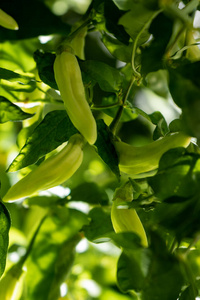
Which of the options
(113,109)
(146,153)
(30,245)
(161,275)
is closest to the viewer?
(161,275)

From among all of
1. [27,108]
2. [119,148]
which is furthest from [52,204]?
[119,148]

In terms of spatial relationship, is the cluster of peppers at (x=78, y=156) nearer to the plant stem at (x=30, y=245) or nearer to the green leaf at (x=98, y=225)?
the green leaf at (x=98, y=225)

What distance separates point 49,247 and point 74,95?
1.16 feet

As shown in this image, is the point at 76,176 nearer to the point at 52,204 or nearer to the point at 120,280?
the point at 52,204

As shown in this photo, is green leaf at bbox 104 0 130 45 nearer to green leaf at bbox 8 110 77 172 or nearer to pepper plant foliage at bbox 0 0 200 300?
pepper plant foliage at bbox 0 0 200 300

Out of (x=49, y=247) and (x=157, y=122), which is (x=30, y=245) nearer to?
(x=49, y=247)

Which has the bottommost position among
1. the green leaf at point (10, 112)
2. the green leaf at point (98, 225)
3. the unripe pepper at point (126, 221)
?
the green leaf at point (98, 225)

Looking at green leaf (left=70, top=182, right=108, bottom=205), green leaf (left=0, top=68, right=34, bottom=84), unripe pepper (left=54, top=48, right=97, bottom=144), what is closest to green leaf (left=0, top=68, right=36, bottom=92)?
green leaf (left=0, top=68, right=34, bottom=84)

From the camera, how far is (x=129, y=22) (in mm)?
491

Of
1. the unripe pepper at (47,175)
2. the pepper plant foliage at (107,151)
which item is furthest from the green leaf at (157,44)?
the unripe pepper at (47,175)

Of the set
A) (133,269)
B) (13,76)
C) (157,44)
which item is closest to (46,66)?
(13,76)

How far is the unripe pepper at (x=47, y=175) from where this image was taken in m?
0.47

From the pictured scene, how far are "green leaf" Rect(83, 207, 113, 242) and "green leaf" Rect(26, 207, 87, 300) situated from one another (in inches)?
2.7

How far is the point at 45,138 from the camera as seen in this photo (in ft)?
1.85
